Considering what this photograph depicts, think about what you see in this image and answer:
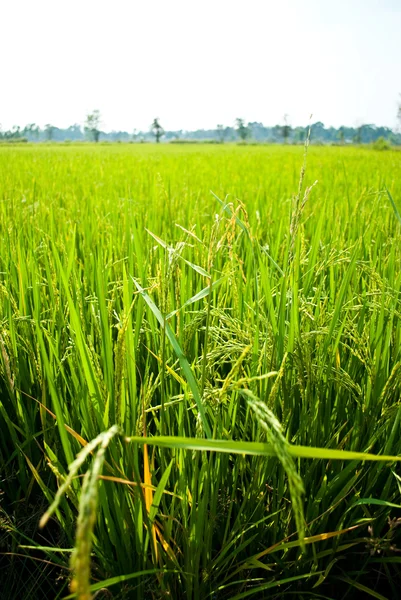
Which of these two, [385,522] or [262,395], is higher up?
[262,395]

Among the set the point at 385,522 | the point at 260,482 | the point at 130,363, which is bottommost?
the point at 385,522

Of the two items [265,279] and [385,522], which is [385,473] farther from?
[265,279]

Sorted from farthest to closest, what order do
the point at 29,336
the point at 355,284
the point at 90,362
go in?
the point at 355,284 → the point at 29,336 → the point at 90,362

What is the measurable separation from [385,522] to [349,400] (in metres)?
0.25

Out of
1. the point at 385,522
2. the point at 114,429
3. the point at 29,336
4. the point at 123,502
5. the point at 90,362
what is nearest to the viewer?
the point at 114,429

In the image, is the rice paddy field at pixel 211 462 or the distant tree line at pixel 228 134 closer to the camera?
the rice paddy field at pixel 211 462

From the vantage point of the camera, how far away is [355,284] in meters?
1.37

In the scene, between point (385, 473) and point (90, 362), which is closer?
point (90, 362)

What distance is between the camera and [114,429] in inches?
14.0

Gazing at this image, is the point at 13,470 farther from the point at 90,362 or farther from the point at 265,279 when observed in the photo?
the point at 265,279

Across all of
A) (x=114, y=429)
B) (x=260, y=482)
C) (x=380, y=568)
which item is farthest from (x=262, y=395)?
(x=114, y=429)

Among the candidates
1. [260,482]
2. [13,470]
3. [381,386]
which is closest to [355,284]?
[381,386]

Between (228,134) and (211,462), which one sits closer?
(211,462)

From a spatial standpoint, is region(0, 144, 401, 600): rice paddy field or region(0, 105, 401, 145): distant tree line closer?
region(0, 144, 401, 600): rice paddy field
